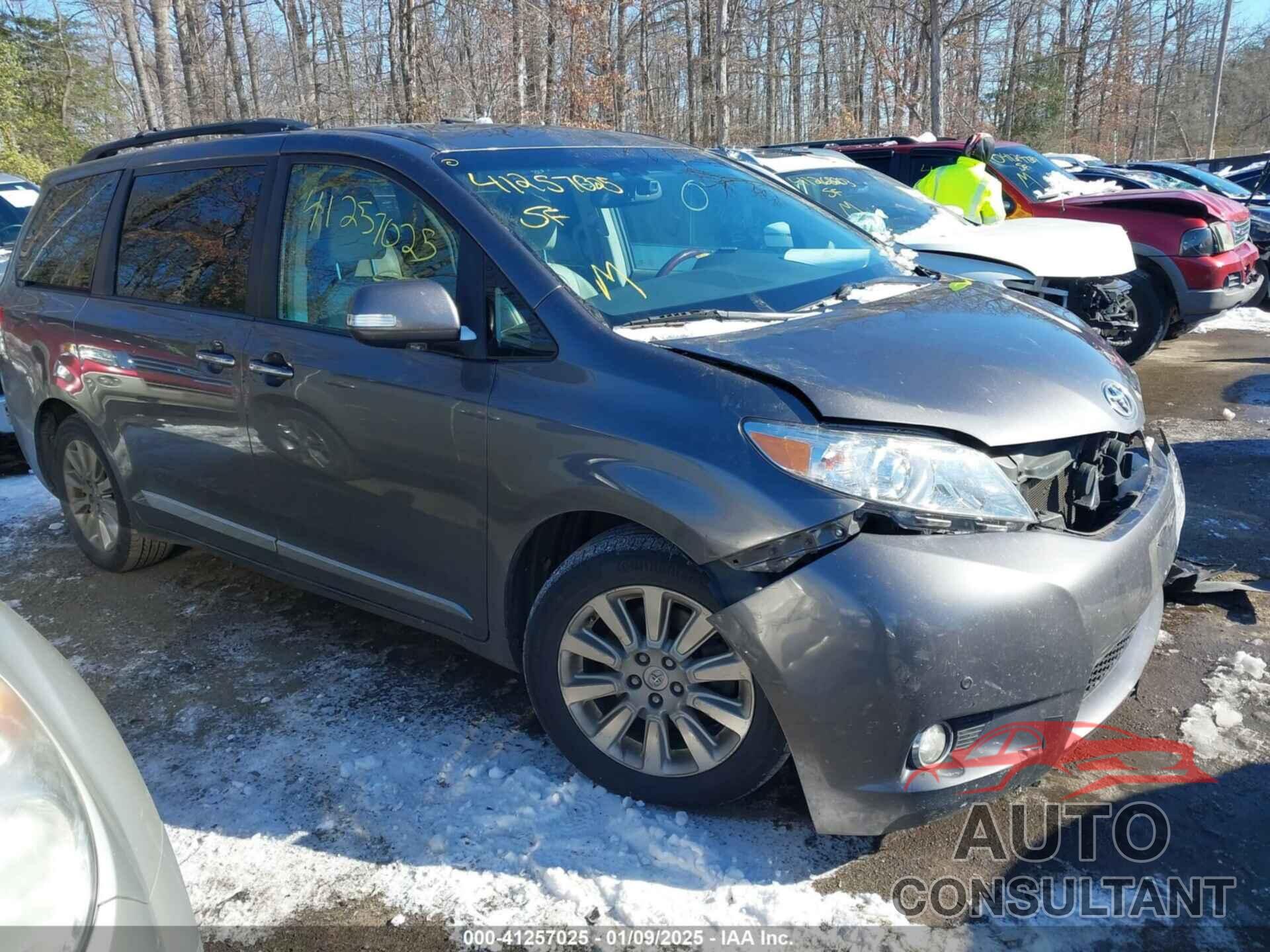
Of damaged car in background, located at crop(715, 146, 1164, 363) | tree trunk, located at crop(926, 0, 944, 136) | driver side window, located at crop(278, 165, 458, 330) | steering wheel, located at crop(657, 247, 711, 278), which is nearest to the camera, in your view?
driver side window, located at crop(278, 165, 458, 330)

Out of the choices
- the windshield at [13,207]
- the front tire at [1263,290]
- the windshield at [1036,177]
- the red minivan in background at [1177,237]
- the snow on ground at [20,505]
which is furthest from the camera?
the front tire at [1263,290]

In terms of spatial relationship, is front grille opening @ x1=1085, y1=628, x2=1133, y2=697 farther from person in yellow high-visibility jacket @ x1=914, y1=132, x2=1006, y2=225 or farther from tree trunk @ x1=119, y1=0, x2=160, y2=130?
tree trunk @ x1=119, y1=0, x2=160, y2=130

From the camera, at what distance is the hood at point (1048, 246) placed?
6523mm

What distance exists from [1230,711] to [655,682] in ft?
6.13

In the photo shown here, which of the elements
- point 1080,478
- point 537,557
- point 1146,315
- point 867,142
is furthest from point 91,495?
point 867,142

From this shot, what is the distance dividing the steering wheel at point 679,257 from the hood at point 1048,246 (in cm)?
350

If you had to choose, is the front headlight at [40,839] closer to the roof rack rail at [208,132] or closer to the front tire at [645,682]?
the front tire at [645,682]

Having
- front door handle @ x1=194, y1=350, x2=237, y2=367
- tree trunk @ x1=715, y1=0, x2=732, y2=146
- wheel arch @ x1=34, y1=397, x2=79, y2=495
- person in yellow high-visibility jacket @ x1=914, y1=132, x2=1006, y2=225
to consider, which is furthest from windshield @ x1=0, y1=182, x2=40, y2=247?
tree trunk @ x1=715, y1=0, x2=732, y2=146

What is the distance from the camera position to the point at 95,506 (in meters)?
4.57

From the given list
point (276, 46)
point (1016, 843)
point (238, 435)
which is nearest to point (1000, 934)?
point (1016, 843)

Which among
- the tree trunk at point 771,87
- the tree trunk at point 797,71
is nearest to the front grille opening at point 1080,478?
the tree trunk at point 771,87

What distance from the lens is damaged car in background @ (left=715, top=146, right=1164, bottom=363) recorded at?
6477mm

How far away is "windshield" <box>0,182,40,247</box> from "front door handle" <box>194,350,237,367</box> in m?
8.06

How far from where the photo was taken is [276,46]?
3538 cm
